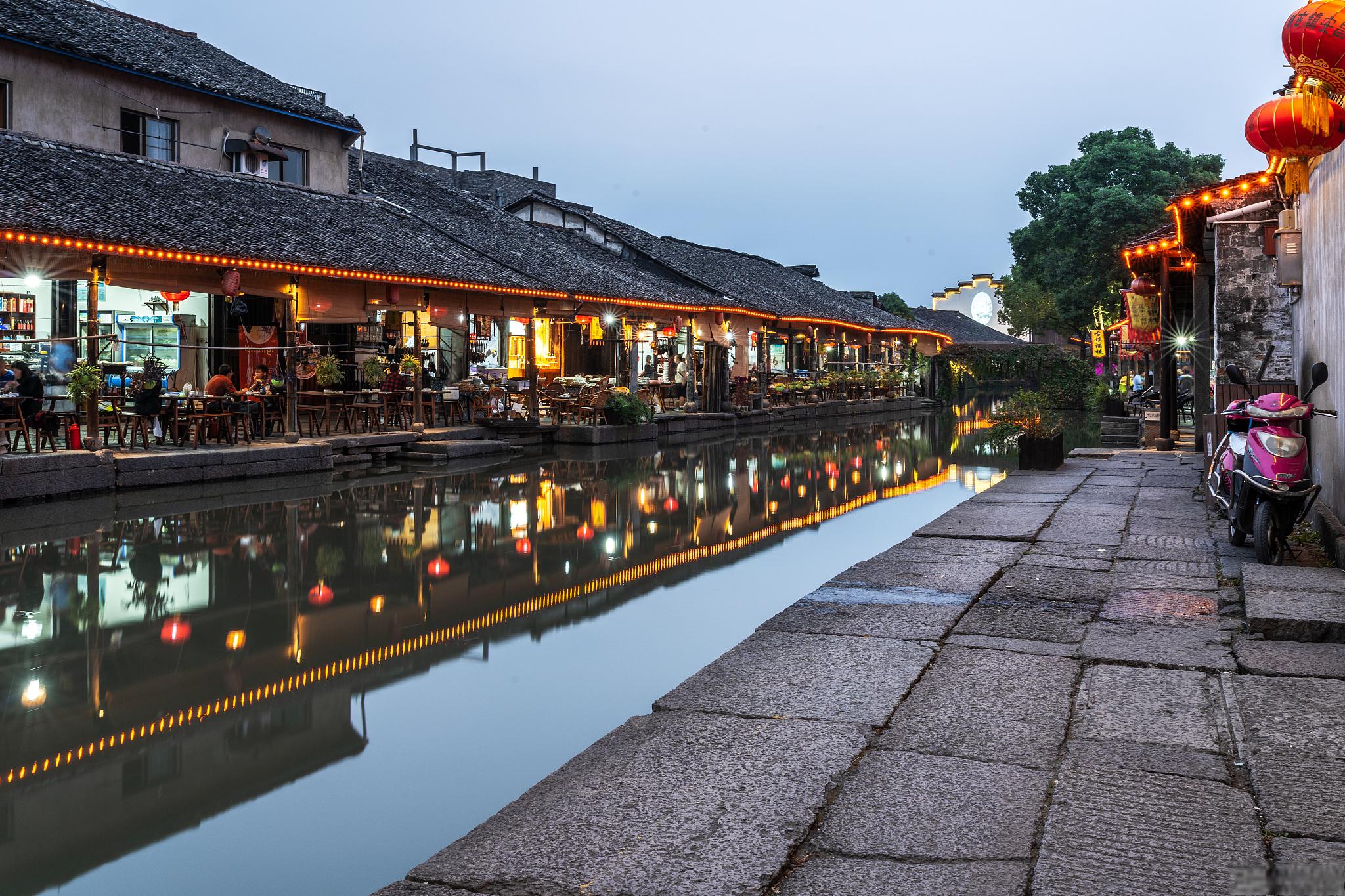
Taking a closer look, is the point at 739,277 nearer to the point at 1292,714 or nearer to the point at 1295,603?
the point at 1295,603

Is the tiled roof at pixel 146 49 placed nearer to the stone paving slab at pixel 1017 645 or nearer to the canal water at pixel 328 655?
the canal water at pixel 328 655

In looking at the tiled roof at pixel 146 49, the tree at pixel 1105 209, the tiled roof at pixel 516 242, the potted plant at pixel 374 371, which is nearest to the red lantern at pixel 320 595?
the potted plant at pixel 374 371

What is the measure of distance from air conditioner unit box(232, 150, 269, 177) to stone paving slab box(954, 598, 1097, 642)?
54.0 feet

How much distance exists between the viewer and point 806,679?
4672 millimetres

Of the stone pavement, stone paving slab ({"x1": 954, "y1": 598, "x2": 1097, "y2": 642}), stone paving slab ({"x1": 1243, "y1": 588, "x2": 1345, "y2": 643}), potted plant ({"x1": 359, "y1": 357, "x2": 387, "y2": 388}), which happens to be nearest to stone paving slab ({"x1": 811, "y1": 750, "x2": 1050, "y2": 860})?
the stone pavement

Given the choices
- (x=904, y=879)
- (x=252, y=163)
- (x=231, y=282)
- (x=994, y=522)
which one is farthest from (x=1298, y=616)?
(x=252, y=163)

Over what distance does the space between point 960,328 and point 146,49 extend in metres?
48.9

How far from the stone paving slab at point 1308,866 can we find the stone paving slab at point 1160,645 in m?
1.80

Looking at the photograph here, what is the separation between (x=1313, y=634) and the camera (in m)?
4.93

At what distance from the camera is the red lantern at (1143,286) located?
20656 millimetres

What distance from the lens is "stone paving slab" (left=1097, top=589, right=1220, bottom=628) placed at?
555cm

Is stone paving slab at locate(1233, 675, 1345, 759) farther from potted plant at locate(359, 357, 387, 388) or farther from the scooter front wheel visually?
potted plant at locate(359, 357, 387, 388)

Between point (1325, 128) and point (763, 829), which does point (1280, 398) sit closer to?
point (1325, 128)

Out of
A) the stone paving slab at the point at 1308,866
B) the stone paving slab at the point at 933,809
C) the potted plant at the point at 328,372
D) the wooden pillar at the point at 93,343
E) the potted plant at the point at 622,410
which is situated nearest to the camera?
the stone paving slab at the point at 1308,866
